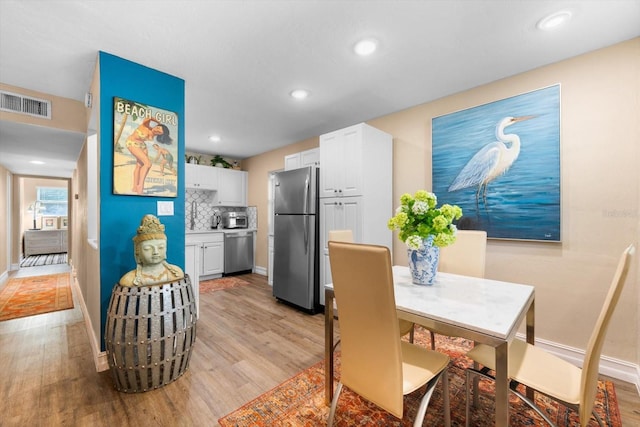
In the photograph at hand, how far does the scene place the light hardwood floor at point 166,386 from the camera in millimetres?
1589

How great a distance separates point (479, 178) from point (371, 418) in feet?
7.28

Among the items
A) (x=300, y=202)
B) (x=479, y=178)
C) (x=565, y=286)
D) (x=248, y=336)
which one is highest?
(x=479, y=178)

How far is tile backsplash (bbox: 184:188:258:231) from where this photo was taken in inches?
205

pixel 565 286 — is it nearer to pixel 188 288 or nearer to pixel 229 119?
pixel 188 288

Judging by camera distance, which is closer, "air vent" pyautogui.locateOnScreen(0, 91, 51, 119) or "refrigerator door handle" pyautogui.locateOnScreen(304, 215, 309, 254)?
"air vent" pyautogui.locateOnScreen(0, 91, 51, 119)

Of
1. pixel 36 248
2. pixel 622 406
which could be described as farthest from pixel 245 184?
pixel 36 248

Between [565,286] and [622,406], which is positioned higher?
[565,286]

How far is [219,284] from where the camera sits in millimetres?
4547

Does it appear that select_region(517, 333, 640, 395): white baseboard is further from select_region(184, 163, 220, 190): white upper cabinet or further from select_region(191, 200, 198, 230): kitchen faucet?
select_region(191, 200, 198, 230): kitchen faucet

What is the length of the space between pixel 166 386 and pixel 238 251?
345 cm

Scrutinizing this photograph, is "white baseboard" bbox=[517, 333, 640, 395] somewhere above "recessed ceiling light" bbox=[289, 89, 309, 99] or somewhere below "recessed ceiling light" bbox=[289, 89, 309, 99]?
below

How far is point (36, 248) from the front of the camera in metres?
7.46

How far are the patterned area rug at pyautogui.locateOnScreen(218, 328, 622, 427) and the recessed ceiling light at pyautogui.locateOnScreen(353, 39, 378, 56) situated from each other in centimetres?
246

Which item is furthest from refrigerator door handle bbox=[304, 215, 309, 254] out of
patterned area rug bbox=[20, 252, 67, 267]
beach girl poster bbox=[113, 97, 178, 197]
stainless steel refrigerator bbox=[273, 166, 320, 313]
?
patterned area rug bbox=[20, 252, 67, 267]
